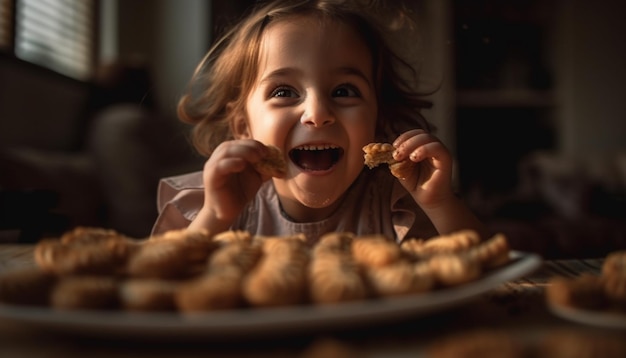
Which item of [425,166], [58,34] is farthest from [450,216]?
[58,34]

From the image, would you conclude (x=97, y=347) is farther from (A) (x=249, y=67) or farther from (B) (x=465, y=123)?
(B) (x=465, y=123)

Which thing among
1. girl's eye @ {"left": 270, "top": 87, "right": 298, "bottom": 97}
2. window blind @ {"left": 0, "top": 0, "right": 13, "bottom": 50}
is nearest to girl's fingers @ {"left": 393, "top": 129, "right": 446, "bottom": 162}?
girl's eye @ {"left": 270, "top": 87, "right": 298, "bottom": 97}

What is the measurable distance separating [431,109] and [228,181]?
822 mm

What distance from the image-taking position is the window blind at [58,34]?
300 centimetres

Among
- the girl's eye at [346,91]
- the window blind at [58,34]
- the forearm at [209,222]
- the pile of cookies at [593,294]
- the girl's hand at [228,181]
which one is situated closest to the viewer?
the pile of cookies at [593,294]

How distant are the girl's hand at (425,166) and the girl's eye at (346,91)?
18 centimetres

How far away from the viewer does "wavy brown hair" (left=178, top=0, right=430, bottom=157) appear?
4.22 feet

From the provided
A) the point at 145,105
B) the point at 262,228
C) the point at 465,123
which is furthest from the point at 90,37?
the point at 262,228

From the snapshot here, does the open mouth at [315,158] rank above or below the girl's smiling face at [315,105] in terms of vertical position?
below

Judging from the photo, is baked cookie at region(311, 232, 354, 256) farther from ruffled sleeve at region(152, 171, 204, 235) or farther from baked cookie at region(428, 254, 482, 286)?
ruffled sleeve at region(152, 171, 204, 235)

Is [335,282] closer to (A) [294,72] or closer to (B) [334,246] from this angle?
(B) [334,246]

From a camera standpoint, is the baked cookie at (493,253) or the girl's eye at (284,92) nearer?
the baked cookie at (493,253)

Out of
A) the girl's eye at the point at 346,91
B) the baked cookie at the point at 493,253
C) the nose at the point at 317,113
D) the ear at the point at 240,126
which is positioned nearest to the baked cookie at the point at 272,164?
the nose at the point at 317,113

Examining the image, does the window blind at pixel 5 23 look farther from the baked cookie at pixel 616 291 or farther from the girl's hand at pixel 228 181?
the baked cookie at pixel 616 291
